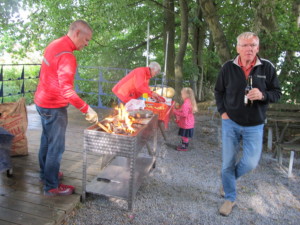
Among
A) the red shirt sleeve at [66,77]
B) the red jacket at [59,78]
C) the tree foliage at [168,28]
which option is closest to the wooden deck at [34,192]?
the red jacket at [59,78]

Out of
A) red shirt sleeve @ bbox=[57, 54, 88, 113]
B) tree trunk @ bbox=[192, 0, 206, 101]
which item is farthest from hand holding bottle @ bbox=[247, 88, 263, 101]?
tree trunk @ bbox=[192, 0, 206, 101]

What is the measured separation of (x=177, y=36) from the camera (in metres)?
14.6

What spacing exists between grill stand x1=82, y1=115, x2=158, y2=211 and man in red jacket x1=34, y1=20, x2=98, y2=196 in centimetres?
27

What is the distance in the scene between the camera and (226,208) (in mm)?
3232

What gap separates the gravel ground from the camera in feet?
10.1

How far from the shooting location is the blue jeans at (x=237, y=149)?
2967mm

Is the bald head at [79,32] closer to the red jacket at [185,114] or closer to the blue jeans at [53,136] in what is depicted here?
the blue jeans at [53,136]

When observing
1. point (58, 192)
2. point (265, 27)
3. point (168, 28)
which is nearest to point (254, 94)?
point (58, 192)

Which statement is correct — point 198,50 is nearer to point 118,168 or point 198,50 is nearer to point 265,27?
point 265,27

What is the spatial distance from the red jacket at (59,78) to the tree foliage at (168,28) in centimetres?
472

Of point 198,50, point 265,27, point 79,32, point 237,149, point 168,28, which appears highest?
point 168,28

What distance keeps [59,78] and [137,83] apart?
249cm

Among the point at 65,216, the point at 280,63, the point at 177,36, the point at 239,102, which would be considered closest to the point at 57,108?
the point at 65,216

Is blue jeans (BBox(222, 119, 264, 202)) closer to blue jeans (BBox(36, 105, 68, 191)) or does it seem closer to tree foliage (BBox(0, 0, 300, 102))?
blue jeans (BBox(36, 105, 68, 191))
